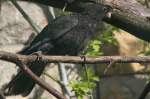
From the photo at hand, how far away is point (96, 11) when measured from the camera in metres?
2.96

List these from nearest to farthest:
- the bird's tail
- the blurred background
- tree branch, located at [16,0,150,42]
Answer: the bird's tail < tree branch, located at [16,0,150,42] < the blurred background

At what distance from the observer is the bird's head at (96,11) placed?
2.84 m

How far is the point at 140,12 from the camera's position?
9.26ft

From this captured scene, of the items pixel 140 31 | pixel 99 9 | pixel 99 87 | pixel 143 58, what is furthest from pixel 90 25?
pixel 99 87

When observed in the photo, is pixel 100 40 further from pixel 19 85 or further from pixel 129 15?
pixel 19 85

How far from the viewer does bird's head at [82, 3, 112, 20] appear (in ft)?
9.32

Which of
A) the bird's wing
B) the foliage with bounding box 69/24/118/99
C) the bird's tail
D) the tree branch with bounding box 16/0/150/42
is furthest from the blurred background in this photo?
the bird's tail

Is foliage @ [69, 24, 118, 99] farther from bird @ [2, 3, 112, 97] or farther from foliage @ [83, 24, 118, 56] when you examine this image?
bird @ [2, 3, 112, 97]

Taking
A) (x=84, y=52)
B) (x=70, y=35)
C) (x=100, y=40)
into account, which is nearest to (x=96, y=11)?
(x=70, y=35)

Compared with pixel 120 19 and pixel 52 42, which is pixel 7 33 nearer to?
pixel 52 42

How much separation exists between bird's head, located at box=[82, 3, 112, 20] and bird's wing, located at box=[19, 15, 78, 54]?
0.36 ft

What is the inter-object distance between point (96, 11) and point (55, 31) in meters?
0.29

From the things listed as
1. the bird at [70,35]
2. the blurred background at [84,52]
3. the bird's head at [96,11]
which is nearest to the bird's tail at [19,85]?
the bird at [70,35]

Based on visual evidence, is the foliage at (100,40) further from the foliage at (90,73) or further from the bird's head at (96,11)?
the bird's head at (96,11)
